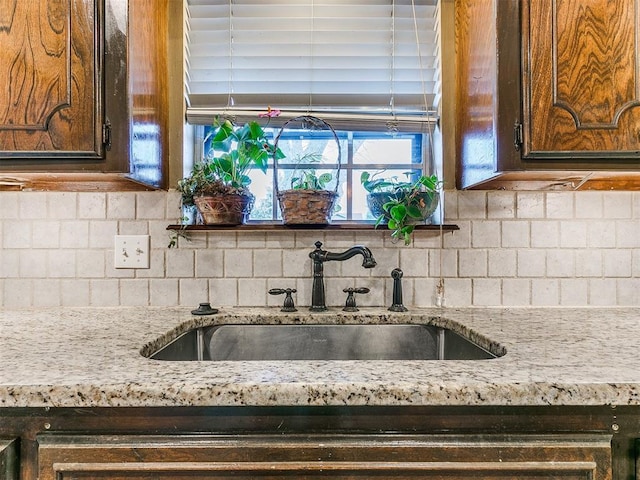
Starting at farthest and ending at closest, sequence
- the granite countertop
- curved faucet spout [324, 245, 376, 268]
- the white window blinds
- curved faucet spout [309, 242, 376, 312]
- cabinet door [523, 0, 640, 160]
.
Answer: the white window blinds
curved faucet spout [309, 242, 376, 312]
curved faucet spout [324, 245, 376, 268]
cabinet door [523, 0, 640, 160]
the granite countertop

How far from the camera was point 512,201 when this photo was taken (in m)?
1.44

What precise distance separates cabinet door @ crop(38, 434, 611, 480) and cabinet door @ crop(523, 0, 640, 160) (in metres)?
0.70

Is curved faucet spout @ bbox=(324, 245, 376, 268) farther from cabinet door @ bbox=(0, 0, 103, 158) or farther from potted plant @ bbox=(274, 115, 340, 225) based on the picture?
cabinet door @ bbox=(0, 0, 103, 158)

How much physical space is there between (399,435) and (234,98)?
1260mm

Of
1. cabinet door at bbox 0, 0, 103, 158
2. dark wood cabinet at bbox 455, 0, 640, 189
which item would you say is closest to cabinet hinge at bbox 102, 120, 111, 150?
cabinet door at bbox 0, 0, 103, 158

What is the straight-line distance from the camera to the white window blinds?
5.01ft

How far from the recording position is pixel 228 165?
1.36m

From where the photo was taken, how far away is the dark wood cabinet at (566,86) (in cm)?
108

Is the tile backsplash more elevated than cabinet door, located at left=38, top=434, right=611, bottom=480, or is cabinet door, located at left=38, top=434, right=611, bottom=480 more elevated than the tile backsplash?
the tile backsplash

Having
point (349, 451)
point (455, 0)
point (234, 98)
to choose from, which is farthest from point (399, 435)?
point (455, 0)

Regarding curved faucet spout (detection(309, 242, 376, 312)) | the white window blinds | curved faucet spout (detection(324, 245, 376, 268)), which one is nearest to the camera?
curved faucet spout (detection(324, 245, 376, 268))

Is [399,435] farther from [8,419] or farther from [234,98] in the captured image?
[234,98]

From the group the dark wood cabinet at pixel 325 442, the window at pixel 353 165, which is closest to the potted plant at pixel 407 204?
the window at pixel 353 165

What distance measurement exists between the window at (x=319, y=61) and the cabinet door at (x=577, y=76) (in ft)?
1.53
